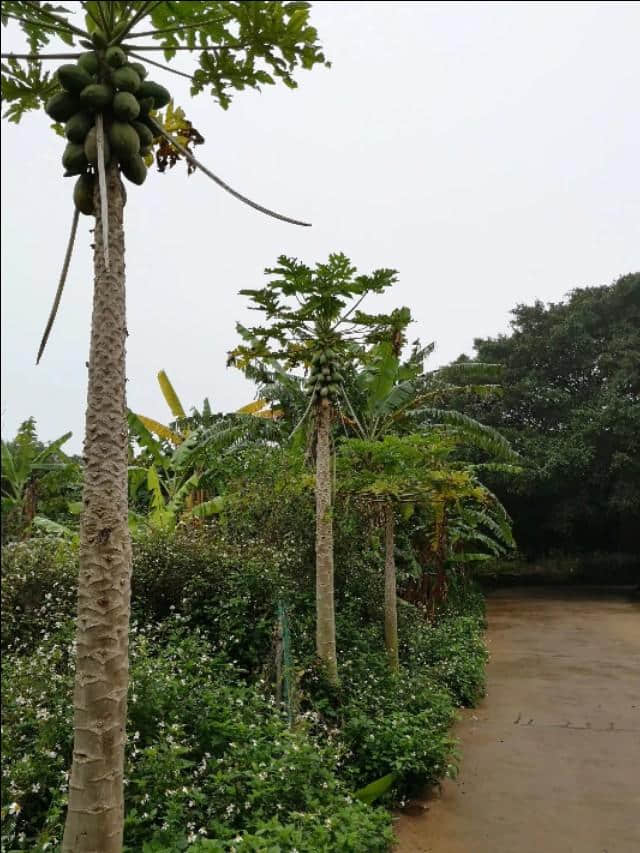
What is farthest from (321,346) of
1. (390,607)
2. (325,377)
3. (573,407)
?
(573,407)

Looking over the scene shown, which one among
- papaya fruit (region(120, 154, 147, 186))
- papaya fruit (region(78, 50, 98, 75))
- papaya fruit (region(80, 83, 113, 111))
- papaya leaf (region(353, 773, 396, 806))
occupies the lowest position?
A: papaya leaf (region(353, 773, 396, 806))

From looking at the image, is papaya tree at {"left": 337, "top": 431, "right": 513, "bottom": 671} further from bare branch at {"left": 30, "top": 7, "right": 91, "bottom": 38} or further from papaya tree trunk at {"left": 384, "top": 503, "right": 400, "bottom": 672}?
bare branch at {"left": 30, "top": 7, "right": 91, "bottom": 38}

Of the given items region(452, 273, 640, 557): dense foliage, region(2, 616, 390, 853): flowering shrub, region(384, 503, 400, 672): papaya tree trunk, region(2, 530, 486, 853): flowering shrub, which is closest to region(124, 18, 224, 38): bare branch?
region(2, 530, 486, 853): flowering shrub

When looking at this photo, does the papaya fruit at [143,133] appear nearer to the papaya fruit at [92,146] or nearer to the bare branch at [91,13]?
the papaya fruit at [92,146]

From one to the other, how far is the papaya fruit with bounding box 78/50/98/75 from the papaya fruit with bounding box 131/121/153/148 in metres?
0.29

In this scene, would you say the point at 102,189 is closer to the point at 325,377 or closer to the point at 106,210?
the point at 106,210

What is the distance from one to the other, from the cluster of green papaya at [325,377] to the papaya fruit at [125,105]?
423 centimetres

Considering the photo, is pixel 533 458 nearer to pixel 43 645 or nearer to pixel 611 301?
pixel 611 301

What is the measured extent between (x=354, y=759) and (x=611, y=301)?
20.3 m

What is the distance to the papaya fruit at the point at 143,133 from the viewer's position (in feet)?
11.4

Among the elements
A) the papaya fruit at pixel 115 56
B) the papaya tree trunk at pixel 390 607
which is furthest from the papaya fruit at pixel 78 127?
the papaya tree trunk at pixel 390 607

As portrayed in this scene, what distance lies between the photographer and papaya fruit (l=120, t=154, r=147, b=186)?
3406 mm

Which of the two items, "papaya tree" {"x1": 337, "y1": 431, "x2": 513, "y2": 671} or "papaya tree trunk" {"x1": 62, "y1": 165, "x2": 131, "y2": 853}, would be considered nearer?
"papaya tree trunk" {"x1": 62, "y1": 165, "x2": 131, "y2": 853}

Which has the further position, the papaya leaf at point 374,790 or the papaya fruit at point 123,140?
the papaya leaf at point 374,790
